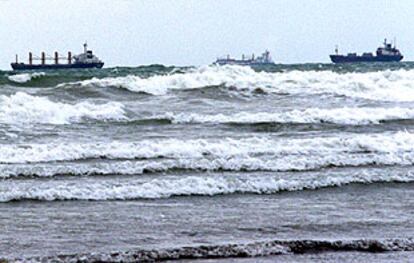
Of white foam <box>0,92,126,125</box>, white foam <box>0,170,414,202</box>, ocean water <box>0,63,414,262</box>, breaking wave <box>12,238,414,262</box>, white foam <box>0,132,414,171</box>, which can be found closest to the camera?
breaking wave <box>12,238,414,262</box>

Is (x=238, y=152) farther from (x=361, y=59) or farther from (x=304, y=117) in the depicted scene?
(x=361, y=59)

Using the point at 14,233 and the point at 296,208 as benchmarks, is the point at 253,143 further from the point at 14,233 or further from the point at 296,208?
the point at 14,233

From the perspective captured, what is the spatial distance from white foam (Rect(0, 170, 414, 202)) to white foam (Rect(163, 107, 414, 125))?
8126 mm

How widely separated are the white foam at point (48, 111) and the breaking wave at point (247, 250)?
1193 centimetres

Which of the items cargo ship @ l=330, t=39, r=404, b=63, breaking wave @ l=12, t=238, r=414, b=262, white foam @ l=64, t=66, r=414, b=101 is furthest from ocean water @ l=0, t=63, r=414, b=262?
cargo ship @ l=330, t=39, r=404, b=63

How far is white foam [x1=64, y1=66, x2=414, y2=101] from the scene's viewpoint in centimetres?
2982

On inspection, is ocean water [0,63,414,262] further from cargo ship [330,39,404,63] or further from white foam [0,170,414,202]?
cargo ship [330,39,404,63]

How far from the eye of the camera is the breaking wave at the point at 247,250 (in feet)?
22.7

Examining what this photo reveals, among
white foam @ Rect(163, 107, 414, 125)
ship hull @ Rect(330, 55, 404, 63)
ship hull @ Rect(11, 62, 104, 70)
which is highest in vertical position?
ship hull @ Rect(330, 55, 404, 63)

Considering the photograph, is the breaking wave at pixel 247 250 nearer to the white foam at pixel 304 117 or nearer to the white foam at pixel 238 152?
the white foam at pixel 238 152

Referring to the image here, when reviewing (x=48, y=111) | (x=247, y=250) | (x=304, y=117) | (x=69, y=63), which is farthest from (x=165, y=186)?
(x=69, y=63)

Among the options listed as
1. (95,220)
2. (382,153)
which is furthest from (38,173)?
(382,153)

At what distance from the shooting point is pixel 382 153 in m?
14.3

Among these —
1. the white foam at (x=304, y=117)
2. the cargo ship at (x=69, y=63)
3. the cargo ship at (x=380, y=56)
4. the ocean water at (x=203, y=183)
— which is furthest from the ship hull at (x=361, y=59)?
the white foam at (x=304, y=117)
